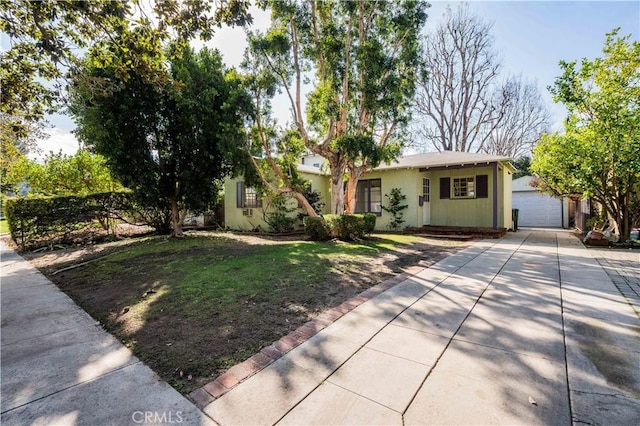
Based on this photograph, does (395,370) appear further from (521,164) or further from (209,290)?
(521,164)

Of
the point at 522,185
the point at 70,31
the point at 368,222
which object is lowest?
the point at 368,222

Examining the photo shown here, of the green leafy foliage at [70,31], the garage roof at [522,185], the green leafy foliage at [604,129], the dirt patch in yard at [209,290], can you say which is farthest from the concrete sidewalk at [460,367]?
the garage roof at [522,185]

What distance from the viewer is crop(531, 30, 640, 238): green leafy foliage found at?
7.85m

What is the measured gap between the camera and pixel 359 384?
2133 millimetres

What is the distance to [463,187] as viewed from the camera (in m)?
13.0

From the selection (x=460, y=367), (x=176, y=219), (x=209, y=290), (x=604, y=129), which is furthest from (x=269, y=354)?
(x=604, y=129)

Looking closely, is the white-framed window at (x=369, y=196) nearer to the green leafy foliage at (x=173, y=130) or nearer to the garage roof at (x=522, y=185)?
the green leafy foliage at (x=173, y=130)

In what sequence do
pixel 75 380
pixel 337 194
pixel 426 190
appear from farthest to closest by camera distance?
pixel 426 190 → pixel 337 194 → pixel 75 380

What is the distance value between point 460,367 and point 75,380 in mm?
3039

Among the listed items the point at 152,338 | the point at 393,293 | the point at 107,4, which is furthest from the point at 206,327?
the point at 107,4

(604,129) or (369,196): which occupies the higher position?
(604,129)

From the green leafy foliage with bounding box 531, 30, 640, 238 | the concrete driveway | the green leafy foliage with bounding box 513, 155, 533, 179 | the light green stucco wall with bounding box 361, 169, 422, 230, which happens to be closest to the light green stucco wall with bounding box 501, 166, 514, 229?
the green leafy foliage with bounding box 531, 30, 640, 238

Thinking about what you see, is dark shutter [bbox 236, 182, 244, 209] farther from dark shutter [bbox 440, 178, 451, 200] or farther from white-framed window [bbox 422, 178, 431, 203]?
dark shutter [bbox 440, 178, 451, 200]

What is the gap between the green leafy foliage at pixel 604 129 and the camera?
7.85 metres
